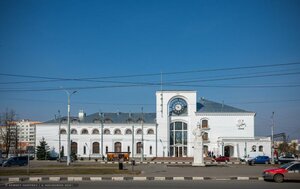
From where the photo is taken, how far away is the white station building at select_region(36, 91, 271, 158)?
276ft

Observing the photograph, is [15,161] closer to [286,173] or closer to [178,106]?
[286,173]

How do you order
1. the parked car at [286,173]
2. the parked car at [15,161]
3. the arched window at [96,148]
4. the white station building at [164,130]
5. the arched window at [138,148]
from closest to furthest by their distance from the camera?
the parked car at [286,173] → the parked car at [15,161] → the white station building at [164,130] → the arched window at [138,148] → the arched window at [96,148]

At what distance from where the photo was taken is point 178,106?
8644 centimetres

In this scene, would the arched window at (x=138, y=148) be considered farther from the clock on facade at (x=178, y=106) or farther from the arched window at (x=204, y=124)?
the arched window at (x=204, y=124)


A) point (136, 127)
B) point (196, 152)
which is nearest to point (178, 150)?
point (136, 127)

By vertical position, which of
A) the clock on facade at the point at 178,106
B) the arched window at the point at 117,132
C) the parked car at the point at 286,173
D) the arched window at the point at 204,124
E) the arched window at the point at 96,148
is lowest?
the arched window at the point at 96,148

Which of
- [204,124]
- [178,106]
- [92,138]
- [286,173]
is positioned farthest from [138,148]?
[286,173]

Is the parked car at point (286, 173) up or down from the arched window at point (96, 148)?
up

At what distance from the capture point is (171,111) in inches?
3420

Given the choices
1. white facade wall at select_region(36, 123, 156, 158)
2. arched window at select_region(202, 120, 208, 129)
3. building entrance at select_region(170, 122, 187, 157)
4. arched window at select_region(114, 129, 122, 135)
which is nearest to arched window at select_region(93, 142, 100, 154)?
white facade wall at select_region(36, 123, 156, 158)

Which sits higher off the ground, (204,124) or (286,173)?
(204,124)

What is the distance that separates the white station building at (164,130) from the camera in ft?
276

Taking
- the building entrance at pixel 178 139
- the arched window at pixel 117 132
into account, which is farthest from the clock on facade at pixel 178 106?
the arched window at pixel 117 132

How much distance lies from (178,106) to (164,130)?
5.91 m
